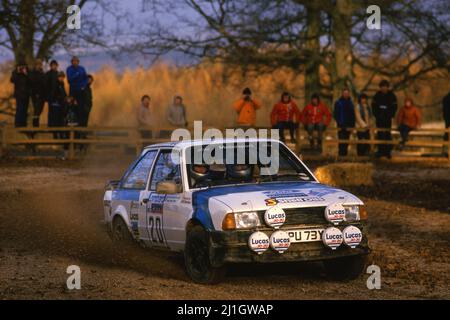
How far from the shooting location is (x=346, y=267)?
31.7ft

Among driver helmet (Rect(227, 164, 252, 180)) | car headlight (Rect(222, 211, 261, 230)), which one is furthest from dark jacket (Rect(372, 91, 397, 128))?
car headlight (Rect(222, 211, 261, 230))

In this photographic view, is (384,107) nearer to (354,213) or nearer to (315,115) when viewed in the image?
(315,115)

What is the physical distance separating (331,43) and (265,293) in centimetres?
2525

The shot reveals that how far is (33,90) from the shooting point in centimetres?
2623

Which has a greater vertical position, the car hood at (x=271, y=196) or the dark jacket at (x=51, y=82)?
the dark jacket at (x=51, y=82)

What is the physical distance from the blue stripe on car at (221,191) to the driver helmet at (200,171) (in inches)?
14.9

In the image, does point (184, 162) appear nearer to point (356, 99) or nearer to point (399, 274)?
point (399, 274)

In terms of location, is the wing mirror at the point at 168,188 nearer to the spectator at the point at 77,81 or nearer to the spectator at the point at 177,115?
the spectator at the point at 77,81

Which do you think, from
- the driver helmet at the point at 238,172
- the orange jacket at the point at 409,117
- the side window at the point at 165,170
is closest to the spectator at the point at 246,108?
the orange jacket at the point at 409,117

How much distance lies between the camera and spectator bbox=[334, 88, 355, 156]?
2773cm

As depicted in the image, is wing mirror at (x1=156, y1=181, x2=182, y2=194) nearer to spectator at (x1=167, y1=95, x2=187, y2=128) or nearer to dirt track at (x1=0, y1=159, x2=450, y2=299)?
dirt track at (x1=0, y1=159, x2=450, y2=299)

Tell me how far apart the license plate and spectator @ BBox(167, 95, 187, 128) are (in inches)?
712

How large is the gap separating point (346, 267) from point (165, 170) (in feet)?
7.54

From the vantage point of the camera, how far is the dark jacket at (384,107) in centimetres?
2756
